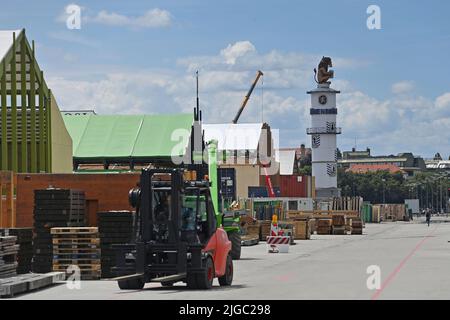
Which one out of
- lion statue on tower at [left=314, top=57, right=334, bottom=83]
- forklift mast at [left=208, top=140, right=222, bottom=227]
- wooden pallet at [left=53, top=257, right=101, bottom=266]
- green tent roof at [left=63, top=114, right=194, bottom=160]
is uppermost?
lion statue on tower at [left=314, top=57, right=334, bottom=83]

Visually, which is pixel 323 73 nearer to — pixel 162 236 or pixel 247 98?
pixel 247 98

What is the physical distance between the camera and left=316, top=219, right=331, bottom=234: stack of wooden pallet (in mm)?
72062

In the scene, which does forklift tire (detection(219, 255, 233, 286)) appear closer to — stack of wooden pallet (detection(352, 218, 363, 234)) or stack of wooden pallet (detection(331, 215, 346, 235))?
stack of wooden pallet (detection(352, 218, 363, 234))

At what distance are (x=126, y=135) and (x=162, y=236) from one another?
171 feet

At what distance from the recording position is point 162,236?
2255 cm

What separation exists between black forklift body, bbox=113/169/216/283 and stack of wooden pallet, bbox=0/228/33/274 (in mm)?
5508

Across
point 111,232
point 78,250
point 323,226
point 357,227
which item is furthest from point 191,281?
point 323,226

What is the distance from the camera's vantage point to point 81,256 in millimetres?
26531

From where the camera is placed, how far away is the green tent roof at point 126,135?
A: 70.8 meters

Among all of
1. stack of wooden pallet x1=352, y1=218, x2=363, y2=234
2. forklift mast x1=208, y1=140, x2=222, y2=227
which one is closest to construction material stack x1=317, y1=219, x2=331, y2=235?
stack of wooden pallet x1=352, y1=218, x2=363, y2=234

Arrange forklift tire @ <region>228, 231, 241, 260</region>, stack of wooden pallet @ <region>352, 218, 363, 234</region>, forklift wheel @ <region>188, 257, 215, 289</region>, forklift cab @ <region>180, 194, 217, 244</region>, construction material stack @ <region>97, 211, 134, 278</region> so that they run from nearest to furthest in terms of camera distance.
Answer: forklift wheel @ <region>188, 257, 215, 289</region> < forklift cab @ <region>180, 194, 217, 244</region> < construction material stack @ <region>97, 211, 134, 278</region> < forklift tire @ <region>228, 231, 241, 260</region> < stack of wooden pallet @ <region>352, 218, 363, 234</region>

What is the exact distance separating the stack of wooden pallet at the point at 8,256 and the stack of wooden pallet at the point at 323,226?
48269 mm
